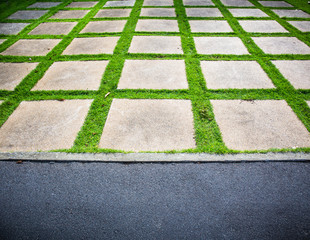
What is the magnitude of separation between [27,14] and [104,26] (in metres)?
3.29

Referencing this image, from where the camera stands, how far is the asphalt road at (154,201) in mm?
2146

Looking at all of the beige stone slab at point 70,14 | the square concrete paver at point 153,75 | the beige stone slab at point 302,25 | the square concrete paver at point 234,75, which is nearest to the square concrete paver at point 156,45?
the square concrete paver at point 153,75

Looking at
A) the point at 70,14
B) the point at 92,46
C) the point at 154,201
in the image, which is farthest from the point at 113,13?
the point at 154,201

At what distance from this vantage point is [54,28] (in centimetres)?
643

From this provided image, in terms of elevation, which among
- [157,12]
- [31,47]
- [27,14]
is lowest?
[31,47]

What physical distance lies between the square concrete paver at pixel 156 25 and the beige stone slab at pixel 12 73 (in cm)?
319

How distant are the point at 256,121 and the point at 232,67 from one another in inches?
67.8

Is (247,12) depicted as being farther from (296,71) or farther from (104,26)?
(104,26)

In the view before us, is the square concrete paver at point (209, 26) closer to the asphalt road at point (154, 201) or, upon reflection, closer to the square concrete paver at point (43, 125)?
the square concrete paver at point (43, 125)

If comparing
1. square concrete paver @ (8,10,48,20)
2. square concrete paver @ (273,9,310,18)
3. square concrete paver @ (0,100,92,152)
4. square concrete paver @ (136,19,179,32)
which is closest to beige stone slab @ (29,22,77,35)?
square concrete paver @ (8,10,48,20)

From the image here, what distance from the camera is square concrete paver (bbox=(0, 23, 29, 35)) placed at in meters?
6.23

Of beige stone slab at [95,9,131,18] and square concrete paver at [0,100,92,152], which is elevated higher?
beige stone slab at [95,9,131,18]

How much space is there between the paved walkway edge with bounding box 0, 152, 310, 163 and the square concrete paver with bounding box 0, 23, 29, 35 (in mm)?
5130

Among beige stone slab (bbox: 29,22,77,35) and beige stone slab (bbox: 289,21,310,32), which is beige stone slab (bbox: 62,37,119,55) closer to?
beige stone slab (bbox: 29,22,77,35)
